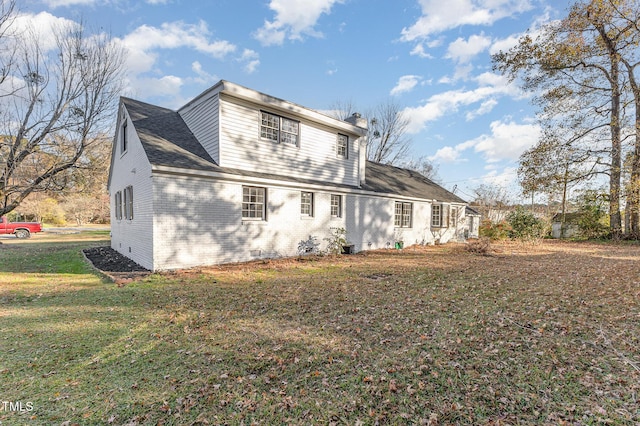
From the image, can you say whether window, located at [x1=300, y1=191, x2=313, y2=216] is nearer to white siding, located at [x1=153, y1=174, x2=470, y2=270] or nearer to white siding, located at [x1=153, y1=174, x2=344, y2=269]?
white siding, located at [x1=153, y1=174, x2=470, y2=270]

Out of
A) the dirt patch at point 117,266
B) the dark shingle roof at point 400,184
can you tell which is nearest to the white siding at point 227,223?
the dirt patch at point 117,266

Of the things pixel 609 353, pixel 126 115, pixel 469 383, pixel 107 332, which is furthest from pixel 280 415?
pixel 126 115

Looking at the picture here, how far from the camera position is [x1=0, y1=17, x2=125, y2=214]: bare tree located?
11.7 metres

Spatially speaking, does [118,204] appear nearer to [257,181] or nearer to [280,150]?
[257,181]

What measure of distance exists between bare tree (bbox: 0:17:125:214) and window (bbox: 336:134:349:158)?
11.1 metres

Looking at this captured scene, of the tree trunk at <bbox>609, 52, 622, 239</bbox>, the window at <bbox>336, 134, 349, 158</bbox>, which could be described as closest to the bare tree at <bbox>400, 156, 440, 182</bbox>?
the tree trunk at <bbox>609, 52, 622, 239</bbox>

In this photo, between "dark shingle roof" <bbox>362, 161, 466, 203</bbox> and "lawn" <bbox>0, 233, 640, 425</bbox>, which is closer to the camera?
"lawn" <bbox>0, 233, 640, 425</bbox>

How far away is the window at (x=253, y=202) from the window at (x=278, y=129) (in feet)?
7.29

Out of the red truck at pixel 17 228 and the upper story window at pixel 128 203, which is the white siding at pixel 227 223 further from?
the red truck at pixel 17 228

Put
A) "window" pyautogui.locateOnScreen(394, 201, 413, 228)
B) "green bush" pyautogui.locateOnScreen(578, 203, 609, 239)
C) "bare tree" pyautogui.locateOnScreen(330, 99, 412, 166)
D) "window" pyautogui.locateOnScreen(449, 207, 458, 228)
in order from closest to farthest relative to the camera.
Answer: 1. "window" pyautogui.locateOnScreen(394, 201, 413, 228)
2. "window" pyautogui.locateOnScreen(449, 207, 458, 228)
3. "green bush" pyautogui.locateOnScreen(578, 203, 609, 239)
4. "bare tree" pyautogui.locateOnScreen(330, 99, 412, 166)

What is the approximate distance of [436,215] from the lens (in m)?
18.9

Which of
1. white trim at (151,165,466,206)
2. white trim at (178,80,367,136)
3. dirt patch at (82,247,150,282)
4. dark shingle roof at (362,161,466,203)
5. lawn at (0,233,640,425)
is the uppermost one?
white trim at (178,80,367,136)

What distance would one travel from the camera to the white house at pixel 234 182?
8930mm

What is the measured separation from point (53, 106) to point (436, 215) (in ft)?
69.2
